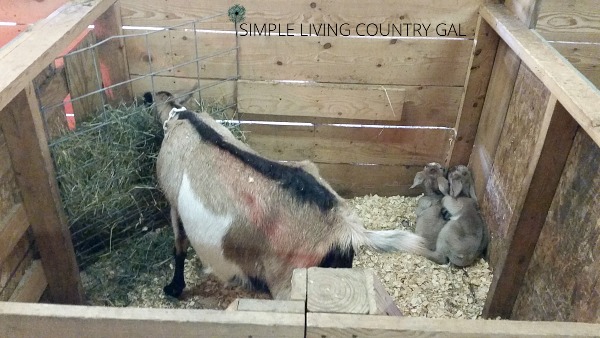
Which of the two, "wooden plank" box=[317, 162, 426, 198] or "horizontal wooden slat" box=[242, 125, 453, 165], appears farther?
"wooden plank" box=[317, 162, 426, 198]

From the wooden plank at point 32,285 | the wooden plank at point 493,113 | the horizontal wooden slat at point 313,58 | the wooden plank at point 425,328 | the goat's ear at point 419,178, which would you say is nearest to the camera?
the wooden plank at point 425,328

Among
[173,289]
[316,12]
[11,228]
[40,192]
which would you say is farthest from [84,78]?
[316,12]

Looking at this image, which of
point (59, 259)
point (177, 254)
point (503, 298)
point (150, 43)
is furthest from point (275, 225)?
point (150, 43)

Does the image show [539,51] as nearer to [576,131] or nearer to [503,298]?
[576,131]

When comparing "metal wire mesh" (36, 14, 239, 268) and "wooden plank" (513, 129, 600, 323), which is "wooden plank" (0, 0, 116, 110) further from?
"wooden plank" (513, 129, 600, 323)

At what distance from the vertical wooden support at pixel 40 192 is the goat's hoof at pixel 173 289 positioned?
447 millimetres

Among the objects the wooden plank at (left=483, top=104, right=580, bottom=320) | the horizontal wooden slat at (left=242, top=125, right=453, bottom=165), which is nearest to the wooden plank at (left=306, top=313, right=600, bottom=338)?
the wooden plank at (left=483, top=104, right=580, bottom=320)

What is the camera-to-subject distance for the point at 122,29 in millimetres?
3035

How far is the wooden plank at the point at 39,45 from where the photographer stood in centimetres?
180

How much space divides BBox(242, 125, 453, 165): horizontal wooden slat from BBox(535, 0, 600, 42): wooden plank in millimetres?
885

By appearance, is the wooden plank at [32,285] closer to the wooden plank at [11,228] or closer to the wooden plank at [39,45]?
the wooden plank at [11,228]

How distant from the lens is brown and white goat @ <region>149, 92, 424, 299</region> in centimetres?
194

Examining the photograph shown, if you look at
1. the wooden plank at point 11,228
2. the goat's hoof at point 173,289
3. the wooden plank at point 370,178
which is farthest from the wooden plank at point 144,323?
the wooden plank at point 370,178

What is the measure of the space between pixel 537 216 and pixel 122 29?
2522 mm
